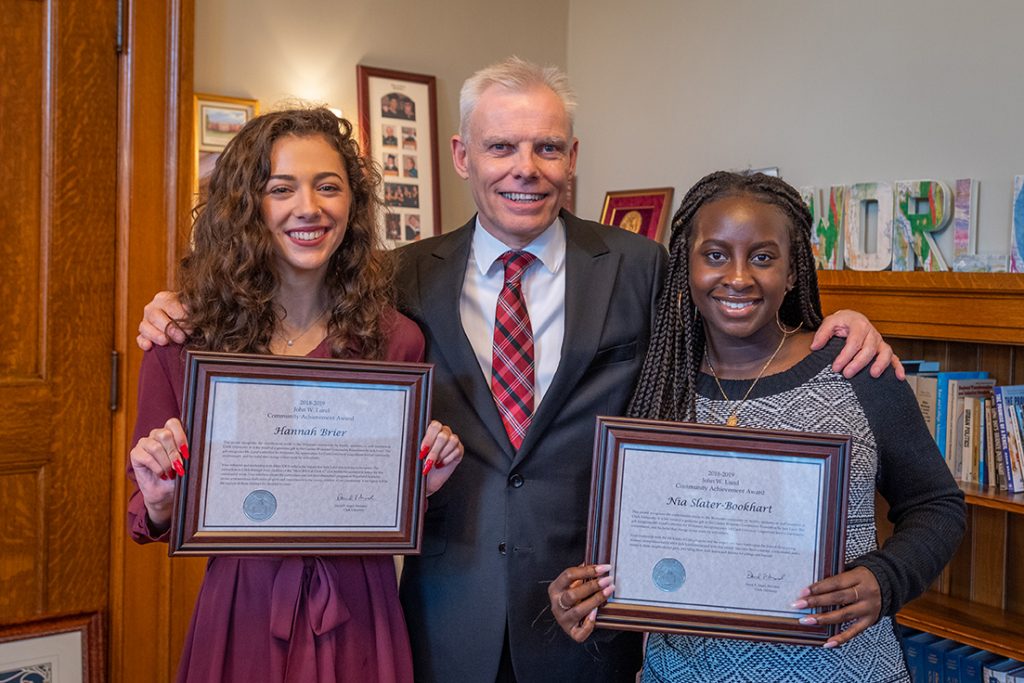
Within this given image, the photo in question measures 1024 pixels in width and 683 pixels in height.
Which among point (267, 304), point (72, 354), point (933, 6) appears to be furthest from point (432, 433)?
point (933, 6)

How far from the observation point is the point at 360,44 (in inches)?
144

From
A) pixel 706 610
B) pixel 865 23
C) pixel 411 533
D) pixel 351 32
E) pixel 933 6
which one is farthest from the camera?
pixel 351 32

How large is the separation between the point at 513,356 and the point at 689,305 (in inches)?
13.0

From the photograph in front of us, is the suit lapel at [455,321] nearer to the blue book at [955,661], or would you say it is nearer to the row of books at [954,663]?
the row of books at [954,663]

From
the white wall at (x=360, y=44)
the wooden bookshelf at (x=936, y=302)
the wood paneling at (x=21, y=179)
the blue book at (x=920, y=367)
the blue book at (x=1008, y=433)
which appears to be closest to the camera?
the wooden bookshelf at (x=936, y=302)

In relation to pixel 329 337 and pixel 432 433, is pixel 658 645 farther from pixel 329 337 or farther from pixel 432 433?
pixel 329 337

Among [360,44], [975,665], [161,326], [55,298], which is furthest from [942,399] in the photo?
[55,298]

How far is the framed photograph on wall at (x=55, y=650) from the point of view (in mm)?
→ 2980

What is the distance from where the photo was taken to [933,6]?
2.88 m

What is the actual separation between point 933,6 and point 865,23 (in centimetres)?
23

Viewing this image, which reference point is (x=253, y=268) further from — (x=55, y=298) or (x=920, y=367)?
(x=920, y=367)

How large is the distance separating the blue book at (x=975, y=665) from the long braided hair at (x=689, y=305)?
1328 mm

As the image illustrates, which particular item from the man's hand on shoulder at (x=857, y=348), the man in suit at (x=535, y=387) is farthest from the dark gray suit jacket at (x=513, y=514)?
the man's hand on shoulder at (x=857, y=348)

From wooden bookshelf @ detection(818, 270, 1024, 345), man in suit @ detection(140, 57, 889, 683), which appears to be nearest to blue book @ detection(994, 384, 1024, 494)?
wooden bookshelf @ detection(818, 270, 1024, 345)
